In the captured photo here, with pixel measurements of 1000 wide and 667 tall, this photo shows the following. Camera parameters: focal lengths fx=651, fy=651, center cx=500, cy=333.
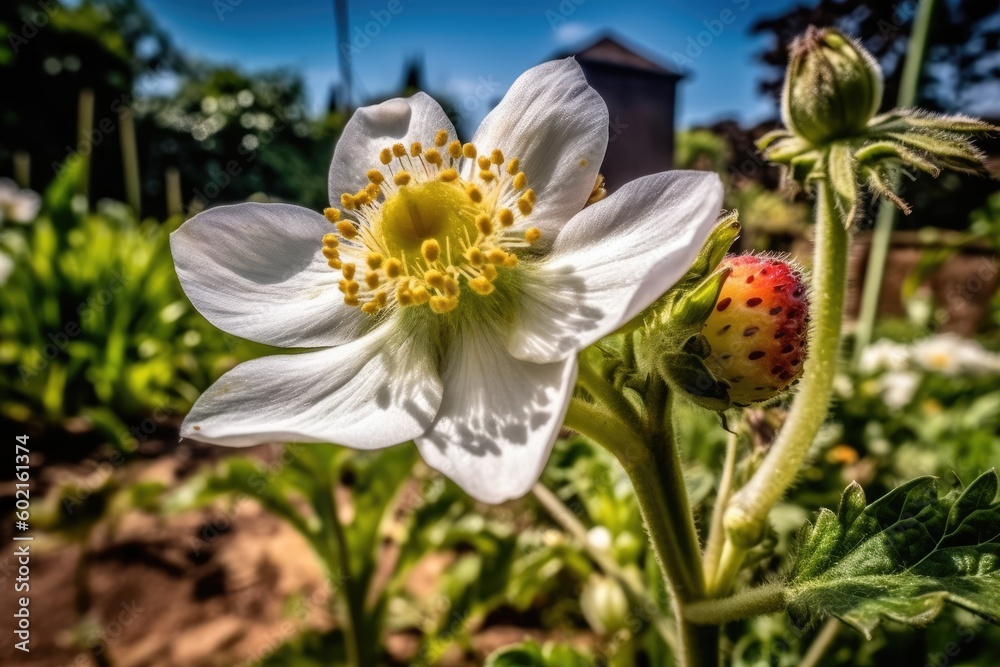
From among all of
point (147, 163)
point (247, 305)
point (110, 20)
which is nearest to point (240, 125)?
point (147, 163)

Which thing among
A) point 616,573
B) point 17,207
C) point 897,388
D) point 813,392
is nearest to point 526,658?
point 616,573

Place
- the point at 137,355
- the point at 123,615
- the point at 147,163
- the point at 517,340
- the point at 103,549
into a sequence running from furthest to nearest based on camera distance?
the point at 147,163, the point at 137,355, the point at 103,549, the point at 123,615, the point at 517,340

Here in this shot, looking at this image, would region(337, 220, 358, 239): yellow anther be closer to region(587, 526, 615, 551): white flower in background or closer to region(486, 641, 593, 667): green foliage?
region(486, 641, 593, 667): green foliage

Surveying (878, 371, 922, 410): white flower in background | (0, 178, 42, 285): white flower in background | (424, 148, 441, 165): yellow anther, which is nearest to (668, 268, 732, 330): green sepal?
(424, 148, 441, 165): yellow anther

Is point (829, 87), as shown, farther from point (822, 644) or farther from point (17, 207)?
point (17, 207)

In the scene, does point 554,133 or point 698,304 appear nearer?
point 698,304

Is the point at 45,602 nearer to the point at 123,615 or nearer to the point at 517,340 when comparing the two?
the point at 123,615

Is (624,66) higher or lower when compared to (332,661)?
higher

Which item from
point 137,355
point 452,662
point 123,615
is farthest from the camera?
point 137,355
